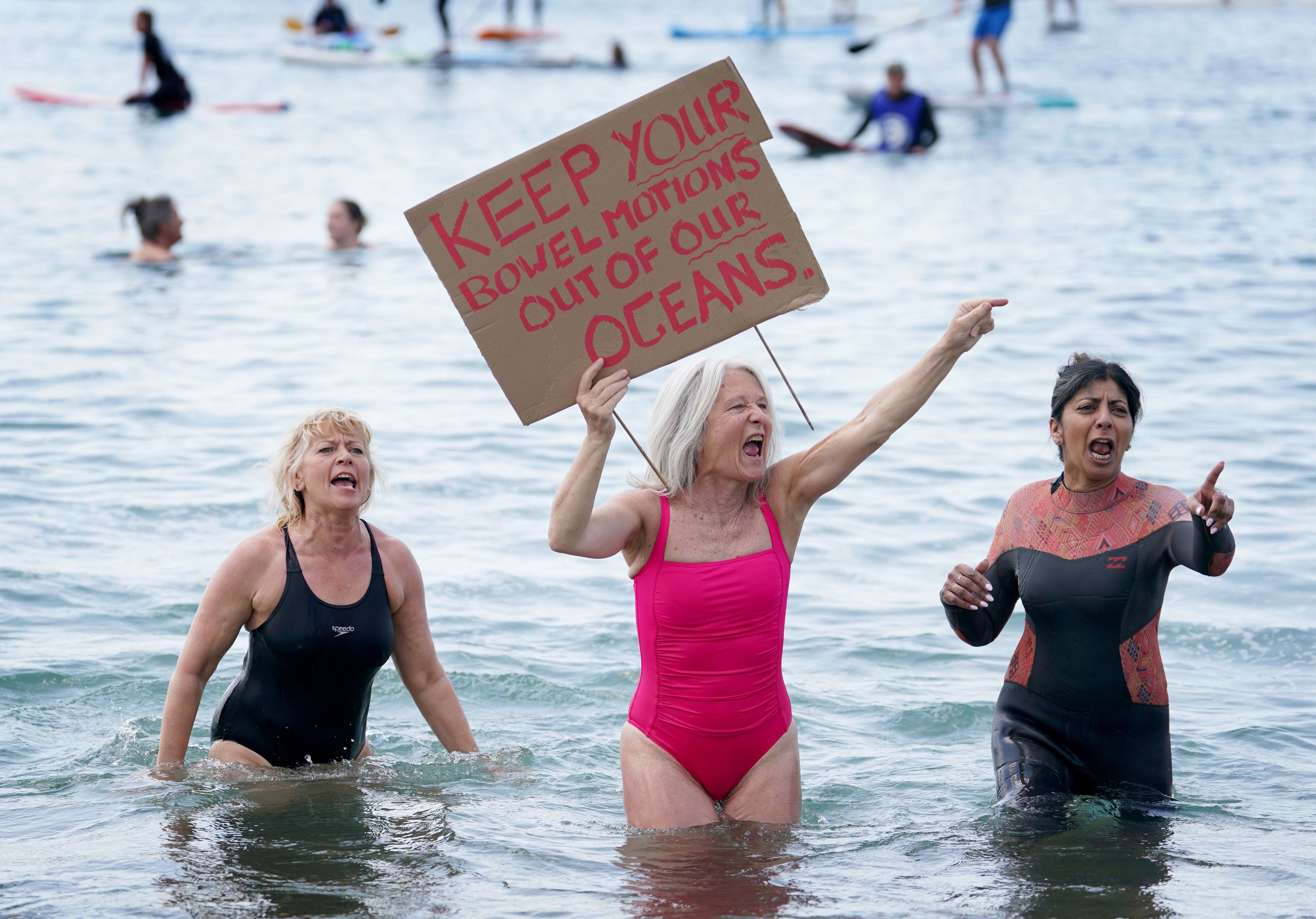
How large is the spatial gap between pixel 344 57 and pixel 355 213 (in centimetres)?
2575

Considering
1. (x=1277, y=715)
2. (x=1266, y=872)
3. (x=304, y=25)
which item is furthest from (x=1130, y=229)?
(x=304, y=25)

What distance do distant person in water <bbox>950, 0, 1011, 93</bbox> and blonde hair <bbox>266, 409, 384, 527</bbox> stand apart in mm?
26466

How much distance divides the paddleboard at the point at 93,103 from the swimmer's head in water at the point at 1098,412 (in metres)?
29.4

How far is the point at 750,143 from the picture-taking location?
16.4ft

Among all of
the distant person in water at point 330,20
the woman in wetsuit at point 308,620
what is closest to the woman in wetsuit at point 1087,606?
the woman in wetsuit at point 308,620

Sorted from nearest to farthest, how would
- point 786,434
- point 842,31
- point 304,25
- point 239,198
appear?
point 786,434
point 239,198
point 304,25
point 842,31

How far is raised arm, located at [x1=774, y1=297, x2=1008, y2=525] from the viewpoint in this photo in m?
4.86

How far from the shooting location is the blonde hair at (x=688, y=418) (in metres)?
4.98

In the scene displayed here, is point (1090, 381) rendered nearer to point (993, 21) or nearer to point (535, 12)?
→ point (993, 21)

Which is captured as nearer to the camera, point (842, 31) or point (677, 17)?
point (842, 31)

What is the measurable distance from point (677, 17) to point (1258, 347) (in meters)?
57.4

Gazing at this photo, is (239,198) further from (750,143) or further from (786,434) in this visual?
(750,143)

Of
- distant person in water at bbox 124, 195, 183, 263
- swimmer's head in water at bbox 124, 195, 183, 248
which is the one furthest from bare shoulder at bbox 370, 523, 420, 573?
swimmer's head in water at bbox 124, 195, 183, 248

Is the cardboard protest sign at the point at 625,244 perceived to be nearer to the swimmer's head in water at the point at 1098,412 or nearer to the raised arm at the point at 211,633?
the swimmer's head in water at the point at 1098,412
